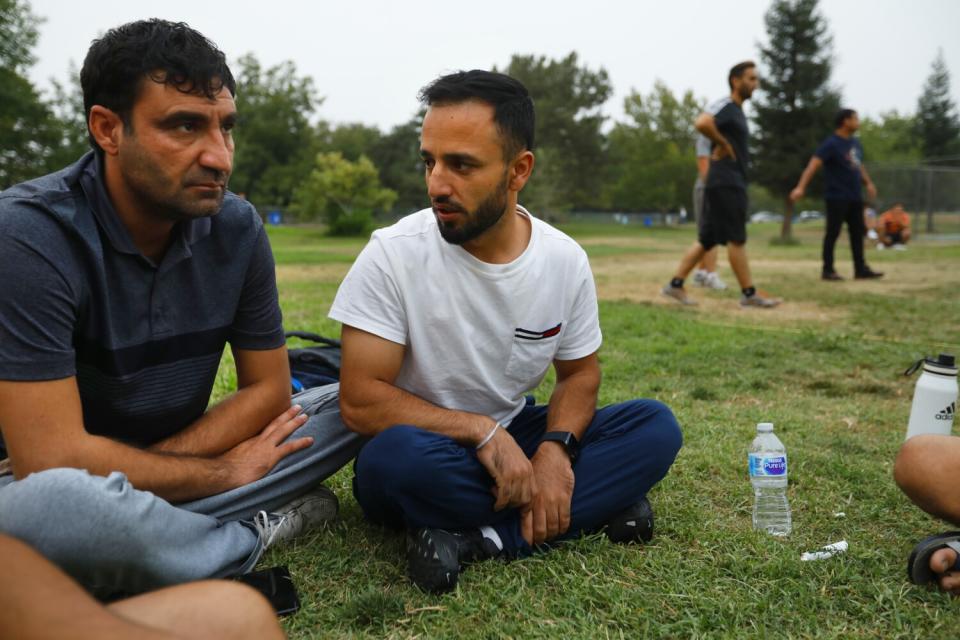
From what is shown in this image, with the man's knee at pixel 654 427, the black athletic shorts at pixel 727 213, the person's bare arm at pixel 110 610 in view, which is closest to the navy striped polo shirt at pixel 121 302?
the person's bare arm at pixel 110 610

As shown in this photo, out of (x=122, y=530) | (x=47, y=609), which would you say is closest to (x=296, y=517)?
(x=122, y=530)

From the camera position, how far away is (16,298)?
2137 millimetres

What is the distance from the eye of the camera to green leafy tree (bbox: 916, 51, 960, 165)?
50.4 meters

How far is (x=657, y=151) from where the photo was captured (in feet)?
177

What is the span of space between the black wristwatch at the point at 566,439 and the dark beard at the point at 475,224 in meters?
0.70

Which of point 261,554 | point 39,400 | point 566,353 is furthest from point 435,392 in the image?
point 39,400

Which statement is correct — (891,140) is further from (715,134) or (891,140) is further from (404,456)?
(404,456)

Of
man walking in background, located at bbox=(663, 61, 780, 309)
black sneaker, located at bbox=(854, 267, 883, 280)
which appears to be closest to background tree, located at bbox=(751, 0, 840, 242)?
black sneaker, located at bbox=(854, 267, 883, 280)

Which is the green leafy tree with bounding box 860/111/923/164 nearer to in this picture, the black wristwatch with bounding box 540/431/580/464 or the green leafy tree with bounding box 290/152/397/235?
the green leafy tree with bounding box 290/152/397/235

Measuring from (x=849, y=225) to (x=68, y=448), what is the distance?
1104 centimetres

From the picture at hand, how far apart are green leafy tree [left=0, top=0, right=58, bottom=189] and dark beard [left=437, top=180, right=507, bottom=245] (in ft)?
131

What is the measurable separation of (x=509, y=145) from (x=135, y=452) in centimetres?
147

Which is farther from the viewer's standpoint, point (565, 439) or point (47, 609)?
point (565, 439)

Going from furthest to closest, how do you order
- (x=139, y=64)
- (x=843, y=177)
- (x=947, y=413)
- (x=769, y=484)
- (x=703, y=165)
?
(x=843, y=177) → (x=703, y=165) → (x=947, y=413) → (x=769, y=484) → (x=139, y=64)
